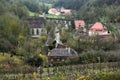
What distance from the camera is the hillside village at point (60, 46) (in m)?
20.9

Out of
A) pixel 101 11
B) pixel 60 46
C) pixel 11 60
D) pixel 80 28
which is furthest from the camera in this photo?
pixel 101 11

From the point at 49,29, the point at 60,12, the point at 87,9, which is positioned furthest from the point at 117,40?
the point at 60,12

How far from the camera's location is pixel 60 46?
29.9 metres

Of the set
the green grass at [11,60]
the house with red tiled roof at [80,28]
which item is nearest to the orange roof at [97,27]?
the house with red tiled roof at [80,28]

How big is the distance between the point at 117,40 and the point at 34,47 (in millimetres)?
7584

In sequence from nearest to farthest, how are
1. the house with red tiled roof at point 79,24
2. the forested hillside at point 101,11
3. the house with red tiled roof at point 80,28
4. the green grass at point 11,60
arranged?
1. the green grass at point 11,60
2. the house with red tiled roof at point 80,28
3. the house with red tiled roof at point 79,24
4. the forested hillside at point 101,11

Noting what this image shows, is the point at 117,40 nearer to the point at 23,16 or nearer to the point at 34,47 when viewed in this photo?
the point at 34,47

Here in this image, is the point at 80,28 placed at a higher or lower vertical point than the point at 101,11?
lower

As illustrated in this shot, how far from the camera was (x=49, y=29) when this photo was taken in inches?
1522

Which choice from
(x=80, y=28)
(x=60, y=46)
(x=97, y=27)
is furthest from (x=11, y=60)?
(x=97, y=27)

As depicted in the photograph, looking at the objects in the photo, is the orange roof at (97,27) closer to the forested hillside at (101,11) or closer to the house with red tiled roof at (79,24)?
the house with red tiled roof at (79,24)

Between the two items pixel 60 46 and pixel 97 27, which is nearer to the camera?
pixel 60 46

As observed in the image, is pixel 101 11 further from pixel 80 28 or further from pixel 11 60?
pixel 11 60

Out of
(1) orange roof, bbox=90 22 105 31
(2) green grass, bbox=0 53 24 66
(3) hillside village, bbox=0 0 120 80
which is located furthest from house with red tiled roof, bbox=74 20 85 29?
(2) green grass, bbox=0 53 24 66
